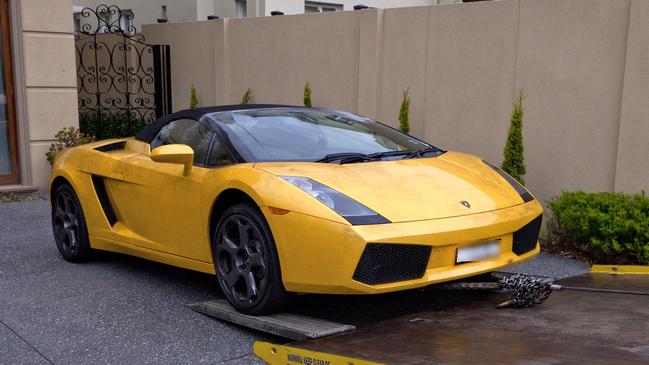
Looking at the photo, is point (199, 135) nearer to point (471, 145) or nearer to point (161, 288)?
point (161, 288)

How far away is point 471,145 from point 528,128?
0.76m

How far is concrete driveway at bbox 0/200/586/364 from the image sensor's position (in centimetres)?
398

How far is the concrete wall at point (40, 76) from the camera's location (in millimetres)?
9344

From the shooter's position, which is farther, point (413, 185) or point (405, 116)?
point (405, 116)

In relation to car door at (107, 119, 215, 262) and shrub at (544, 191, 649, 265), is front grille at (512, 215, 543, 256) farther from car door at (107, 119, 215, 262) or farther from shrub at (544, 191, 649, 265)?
car door at (107, 119, 215, 262)

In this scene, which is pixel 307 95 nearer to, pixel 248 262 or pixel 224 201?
pixel 224 201

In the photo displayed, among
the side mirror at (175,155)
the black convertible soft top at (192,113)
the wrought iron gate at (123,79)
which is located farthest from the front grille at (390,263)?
the wrought iron gate at (123,79)

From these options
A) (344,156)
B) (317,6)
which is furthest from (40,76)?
(317,6)

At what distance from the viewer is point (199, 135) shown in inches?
196

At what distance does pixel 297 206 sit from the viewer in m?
3.87

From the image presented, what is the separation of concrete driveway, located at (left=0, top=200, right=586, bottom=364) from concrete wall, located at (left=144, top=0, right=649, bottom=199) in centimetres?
123

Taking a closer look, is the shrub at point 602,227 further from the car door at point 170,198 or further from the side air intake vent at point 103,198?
the side air intake vent at point 103,198

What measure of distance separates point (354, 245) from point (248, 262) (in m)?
0.80

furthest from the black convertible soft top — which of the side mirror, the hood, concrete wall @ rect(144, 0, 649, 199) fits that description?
concrete wall @ rect(144, 0, 649, 199)
